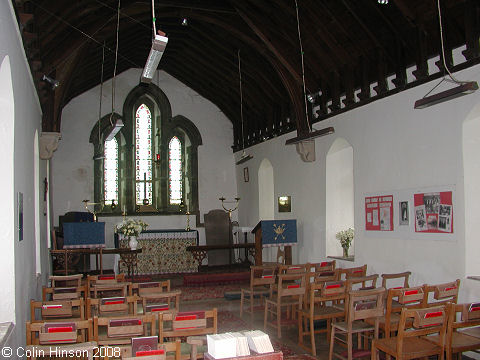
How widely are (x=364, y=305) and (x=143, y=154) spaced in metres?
11.0

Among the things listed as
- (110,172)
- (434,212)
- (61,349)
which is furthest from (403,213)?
(110,172)

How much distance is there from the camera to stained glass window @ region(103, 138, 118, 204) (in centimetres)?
1490

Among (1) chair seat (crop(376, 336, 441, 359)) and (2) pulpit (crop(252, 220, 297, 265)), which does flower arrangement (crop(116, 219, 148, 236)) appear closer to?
(2) pulpit (crop(252, 220, 297, 265))

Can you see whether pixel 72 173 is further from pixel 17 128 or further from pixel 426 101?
pixel 426 101

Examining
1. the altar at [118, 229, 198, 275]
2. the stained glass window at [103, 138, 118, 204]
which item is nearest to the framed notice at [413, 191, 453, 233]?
the altar at [118, 229, 198, 275]

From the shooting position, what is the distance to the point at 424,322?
178 inches

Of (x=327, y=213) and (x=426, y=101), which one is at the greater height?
(x=426, y=101)

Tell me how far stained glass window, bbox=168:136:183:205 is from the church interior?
0.20ft

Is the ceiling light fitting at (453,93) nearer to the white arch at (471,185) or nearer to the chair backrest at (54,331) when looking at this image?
the white arch at (471,185)

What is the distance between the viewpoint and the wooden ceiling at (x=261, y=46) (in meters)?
7.32

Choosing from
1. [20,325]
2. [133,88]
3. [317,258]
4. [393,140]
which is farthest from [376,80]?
[133,88]

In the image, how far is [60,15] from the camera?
765 centimetres

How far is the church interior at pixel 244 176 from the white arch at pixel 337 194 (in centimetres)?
4

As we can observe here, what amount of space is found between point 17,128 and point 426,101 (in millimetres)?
4623
